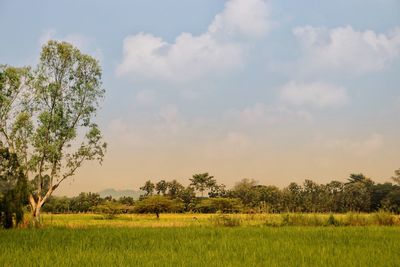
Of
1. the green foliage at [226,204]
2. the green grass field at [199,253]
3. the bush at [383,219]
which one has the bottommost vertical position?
the green grass field at [199,253]

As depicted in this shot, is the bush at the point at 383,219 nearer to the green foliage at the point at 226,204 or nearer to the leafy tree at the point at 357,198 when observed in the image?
the green foliage at the point at 226,204

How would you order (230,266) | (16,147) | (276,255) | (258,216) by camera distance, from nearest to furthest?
(230,266)
(276,255)
(258,216)
(16,147)

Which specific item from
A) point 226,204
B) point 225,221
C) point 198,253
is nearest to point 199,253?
point 198,253

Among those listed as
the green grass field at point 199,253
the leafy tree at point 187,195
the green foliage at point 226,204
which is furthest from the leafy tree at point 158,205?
the green grass field at point 199,253

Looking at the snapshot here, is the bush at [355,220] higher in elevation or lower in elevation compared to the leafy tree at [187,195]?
lower

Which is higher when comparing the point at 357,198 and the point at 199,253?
the point at 357,198

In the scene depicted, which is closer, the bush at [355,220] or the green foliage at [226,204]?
the bush at [355,220]

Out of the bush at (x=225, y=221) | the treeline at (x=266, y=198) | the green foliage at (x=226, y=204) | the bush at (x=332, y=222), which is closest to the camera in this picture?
the bush at (x=225, y=221)

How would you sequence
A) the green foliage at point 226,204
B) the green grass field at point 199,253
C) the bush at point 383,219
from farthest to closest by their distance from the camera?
the green foliage at point 226,204 < the bush at point 383,219 < the green grass field at point 199,253

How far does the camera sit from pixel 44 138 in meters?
33.2

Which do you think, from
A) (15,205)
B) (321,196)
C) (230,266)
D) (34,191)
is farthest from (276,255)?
(321,196)

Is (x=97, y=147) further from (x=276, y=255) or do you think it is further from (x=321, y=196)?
(x=321, y=196)

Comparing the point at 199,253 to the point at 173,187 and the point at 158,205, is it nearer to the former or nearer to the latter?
the point at 158,205

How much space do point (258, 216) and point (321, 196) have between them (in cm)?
5969
